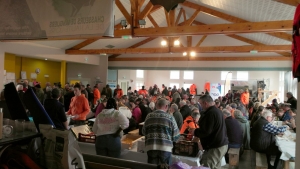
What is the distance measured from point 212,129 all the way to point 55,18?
7.78 ft

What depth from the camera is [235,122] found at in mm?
4668

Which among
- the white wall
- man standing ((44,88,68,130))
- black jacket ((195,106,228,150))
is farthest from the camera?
the white wall

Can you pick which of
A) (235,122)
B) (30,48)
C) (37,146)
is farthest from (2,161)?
(30,48)

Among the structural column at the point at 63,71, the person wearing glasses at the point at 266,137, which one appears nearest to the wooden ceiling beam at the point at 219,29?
the person wearing glasses at the point at 266,137

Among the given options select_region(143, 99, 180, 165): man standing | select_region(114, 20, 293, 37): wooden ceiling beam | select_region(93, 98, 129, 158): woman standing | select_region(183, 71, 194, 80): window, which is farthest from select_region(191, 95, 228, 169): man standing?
select_region(183, 71, 194, 80): window

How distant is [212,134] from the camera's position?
130 inches

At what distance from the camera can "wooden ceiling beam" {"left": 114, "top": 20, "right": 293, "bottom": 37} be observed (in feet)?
18.7

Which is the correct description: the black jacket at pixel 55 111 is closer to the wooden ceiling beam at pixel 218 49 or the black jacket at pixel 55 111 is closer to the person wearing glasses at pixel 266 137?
the person wearing glasses at pixel 266 137

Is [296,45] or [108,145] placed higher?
[296,45]

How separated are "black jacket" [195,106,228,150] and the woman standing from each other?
990mm

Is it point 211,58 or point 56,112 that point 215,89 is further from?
point 56,112

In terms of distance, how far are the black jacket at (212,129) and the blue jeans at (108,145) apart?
1.07 m

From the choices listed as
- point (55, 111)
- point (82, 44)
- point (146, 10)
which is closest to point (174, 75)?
point (82, 44)

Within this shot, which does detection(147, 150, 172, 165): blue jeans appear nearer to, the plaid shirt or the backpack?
the backpack
